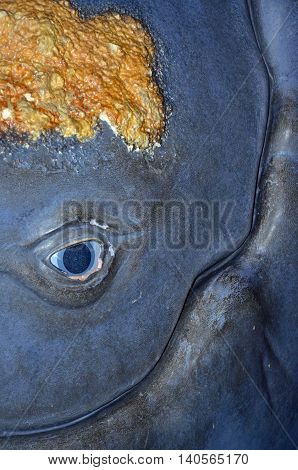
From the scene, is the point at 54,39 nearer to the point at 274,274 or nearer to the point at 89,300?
the point at 89,300

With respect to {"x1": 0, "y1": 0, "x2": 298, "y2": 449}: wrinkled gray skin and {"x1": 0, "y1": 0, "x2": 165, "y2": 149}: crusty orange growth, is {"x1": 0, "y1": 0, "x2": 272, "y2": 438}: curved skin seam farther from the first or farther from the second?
{"x1": 0, "y1": 0, "x2": 165, "y2": 149}: crusty orange growth

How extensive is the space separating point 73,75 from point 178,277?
1.44 ft

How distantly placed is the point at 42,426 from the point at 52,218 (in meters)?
0.43

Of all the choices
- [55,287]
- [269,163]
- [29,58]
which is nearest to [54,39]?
[29,58]

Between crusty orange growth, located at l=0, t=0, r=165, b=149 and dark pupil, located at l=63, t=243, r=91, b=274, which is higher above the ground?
crusty orange growth, located at l=0, t=0, r=165, b=149

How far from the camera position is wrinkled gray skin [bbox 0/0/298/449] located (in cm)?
101

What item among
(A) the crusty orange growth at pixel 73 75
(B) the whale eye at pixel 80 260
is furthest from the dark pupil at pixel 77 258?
(A) the crusty orange growth at pixel 73 75

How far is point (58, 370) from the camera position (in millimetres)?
1077

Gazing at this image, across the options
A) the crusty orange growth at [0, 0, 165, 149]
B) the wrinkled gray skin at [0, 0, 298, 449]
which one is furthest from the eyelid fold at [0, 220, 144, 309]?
the crusty orange growth at [0, 0, 165, 149]

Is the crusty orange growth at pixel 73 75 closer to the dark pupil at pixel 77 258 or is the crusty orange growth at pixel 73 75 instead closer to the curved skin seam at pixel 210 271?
the dark pupil at pixel 77 258

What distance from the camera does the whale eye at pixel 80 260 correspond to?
1039 mm

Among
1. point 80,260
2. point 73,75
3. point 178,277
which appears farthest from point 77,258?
point 73,75

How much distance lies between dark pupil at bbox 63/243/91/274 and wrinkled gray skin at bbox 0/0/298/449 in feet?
0.11

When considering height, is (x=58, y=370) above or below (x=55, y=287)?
below
